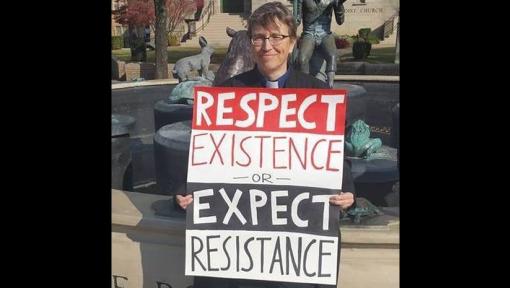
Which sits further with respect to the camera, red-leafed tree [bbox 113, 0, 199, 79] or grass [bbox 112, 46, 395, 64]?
red-leafed tree [bbox 113, 0, 199, 79]

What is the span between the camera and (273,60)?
373 cm

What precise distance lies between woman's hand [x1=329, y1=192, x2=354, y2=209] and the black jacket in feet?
0.19

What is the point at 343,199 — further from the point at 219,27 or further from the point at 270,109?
the point at 219,27

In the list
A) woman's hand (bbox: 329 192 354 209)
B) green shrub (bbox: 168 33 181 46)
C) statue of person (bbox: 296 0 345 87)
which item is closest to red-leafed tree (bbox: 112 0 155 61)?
green shrub (bbox: 168 33 181 46)

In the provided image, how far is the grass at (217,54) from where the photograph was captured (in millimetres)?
3721

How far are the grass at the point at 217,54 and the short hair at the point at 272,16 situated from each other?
0.90 ft

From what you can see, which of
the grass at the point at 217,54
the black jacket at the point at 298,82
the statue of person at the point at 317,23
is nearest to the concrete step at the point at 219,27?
the grass at the point at 217,54

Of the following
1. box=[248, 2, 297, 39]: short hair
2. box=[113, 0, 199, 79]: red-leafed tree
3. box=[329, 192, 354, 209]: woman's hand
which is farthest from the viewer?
box=[113, 0, 199, 79]: red-leafed tree

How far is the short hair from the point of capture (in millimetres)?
3695

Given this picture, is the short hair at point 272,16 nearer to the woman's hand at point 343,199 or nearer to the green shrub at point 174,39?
the green shrub at point 174,39

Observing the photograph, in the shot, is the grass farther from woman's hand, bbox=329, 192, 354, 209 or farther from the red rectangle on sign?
woman's hand, bbox=329, 192, 354, 209

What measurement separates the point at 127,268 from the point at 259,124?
1.31m

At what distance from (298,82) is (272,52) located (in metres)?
0.23

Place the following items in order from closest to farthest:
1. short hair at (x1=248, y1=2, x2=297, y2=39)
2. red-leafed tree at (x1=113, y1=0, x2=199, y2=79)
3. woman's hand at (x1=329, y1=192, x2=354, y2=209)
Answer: woman's hand at (x1=329, y1=192, x2=354, y2=209) → short hair at (x1=248, y1=2, x2=297, y2=39) → red-leafed tree at (x1=113, y1=0, x2=199, y2=79)
